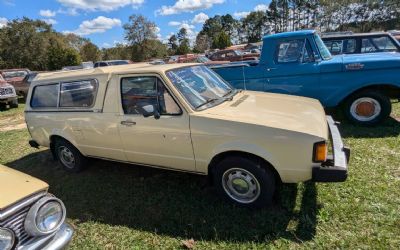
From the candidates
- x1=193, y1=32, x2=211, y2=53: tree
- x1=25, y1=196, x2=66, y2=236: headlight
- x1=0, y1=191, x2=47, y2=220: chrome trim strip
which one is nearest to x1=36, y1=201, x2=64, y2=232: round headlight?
x1=25, y1=196, x2=66, y2=236: headlight

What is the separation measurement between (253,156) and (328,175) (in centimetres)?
82

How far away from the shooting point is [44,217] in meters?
2.37

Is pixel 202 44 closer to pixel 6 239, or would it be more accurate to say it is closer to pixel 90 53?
pixel 90 53

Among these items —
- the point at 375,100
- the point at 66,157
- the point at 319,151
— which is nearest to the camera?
the point at 319,151

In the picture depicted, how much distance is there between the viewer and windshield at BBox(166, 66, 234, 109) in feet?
12.8

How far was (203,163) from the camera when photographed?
3.81m

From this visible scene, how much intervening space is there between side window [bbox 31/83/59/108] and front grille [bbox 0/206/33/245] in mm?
3137

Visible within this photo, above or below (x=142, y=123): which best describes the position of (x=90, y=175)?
below

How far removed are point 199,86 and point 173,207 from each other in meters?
1.64

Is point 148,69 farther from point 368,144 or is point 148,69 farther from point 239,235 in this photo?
point 368,144

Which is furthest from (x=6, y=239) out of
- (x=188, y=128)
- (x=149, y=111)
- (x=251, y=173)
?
(x=251, y=173)

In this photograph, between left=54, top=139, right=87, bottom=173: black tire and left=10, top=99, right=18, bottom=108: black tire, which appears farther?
left=10, top=99, right=18, bottom=108: black tire

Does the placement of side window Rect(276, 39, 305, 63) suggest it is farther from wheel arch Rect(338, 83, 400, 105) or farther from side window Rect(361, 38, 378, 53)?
side window Rect(361, 38, 378, 53)

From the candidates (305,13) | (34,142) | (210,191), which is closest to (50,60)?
(34,142)
